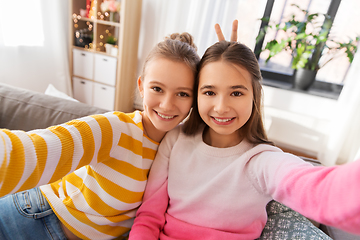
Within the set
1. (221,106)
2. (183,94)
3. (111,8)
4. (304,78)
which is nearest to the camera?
(221,106)

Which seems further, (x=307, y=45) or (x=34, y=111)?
(x=307, y=45)

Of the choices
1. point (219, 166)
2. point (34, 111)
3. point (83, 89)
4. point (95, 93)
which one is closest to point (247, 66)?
point (219, 166)

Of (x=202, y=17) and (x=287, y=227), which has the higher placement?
(x=202, y=17)

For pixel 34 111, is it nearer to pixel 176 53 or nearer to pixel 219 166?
pixel 176 53

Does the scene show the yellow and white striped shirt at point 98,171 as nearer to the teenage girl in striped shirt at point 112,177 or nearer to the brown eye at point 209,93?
the teenage girl in striped shirt at point 112,177

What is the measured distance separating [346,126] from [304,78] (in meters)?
0.69

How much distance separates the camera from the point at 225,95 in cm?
69

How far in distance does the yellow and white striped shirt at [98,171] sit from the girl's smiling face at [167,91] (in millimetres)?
99

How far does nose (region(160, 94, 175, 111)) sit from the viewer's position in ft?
2.42

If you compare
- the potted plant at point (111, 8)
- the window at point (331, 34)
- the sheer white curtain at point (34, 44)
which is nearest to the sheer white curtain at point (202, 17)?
the window at point (331, 34)

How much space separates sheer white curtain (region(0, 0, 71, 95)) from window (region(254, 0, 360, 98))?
254 centimetres

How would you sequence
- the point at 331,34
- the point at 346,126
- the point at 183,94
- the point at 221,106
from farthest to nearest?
the point at 331,34, the point at 346,126, the point at 183,94, the point at 221,106

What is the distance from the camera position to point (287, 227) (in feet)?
2.53

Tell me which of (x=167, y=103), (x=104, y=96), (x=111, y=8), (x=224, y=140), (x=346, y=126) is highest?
(x=111, y=8)
